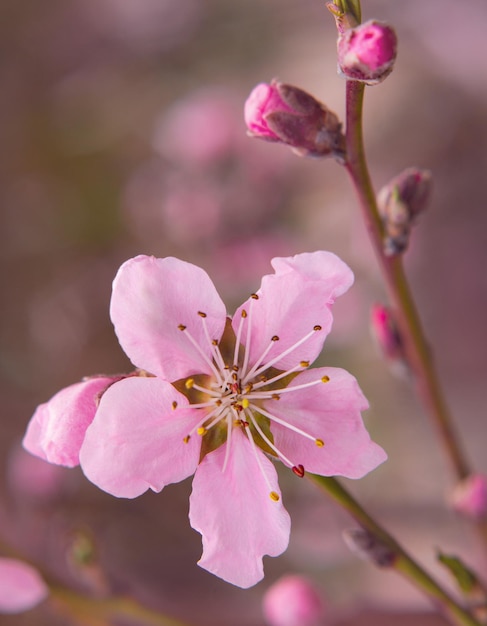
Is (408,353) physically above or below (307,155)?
below

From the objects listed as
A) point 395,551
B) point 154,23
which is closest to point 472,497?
point 395,551

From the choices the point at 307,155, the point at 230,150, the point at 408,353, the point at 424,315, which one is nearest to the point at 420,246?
the point at 424,315

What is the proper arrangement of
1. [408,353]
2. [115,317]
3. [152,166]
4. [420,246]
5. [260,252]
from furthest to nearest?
[152,166], [420,246], [260,252], [408,353], [115,317]

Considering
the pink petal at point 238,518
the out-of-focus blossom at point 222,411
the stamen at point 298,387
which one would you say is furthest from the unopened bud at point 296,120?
the pink petal at point 238,518

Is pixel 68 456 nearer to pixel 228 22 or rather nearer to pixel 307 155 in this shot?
pixel 307 155

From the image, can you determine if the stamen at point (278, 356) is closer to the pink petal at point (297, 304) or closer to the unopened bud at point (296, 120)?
the pink petal at point (297, 304)

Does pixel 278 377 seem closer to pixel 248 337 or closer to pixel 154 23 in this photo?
pixel 248 337
